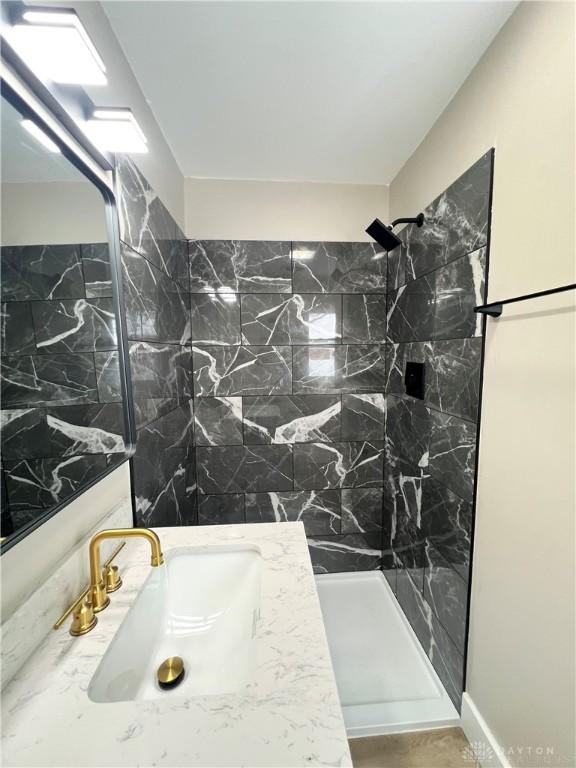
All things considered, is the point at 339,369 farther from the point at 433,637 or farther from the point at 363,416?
the point at 433,637

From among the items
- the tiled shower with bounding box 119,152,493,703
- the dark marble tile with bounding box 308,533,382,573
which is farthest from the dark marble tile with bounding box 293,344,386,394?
the dark marble tile with bounding box 308,533,382,573

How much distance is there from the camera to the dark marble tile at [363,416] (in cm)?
199

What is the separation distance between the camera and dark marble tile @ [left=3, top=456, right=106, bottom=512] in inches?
24.2

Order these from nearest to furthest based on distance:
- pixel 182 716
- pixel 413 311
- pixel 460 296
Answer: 1. pixel 182 716
2. pixel 460 296
3. pixel 413 311

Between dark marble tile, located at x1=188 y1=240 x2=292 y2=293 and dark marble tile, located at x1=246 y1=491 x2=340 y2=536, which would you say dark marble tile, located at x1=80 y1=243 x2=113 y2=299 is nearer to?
dark marble tile, located at x1=188 y1=240 x2=292 y2=293

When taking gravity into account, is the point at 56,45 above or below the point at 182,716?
above

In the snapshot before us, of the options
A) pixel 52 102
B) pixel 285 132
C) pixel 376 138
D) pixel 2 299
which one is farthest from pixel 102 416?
pixel 376 138

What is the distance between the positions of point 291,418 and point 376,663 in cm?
135

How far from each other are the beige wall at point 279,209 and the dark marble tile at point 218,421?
3.38ft

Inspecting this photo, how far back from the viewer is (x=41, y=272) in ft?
2.29

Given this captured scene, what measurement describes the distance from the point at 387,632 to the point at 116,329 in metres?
2.08

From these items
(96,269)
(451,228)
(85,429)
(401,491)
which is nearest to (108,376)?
(85,429)

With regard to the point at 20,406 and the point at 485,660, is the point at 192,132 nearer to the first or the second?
the point at 20,406

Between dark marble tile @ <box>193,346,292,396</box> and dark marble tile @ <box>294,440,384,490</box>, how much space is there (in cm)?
47
